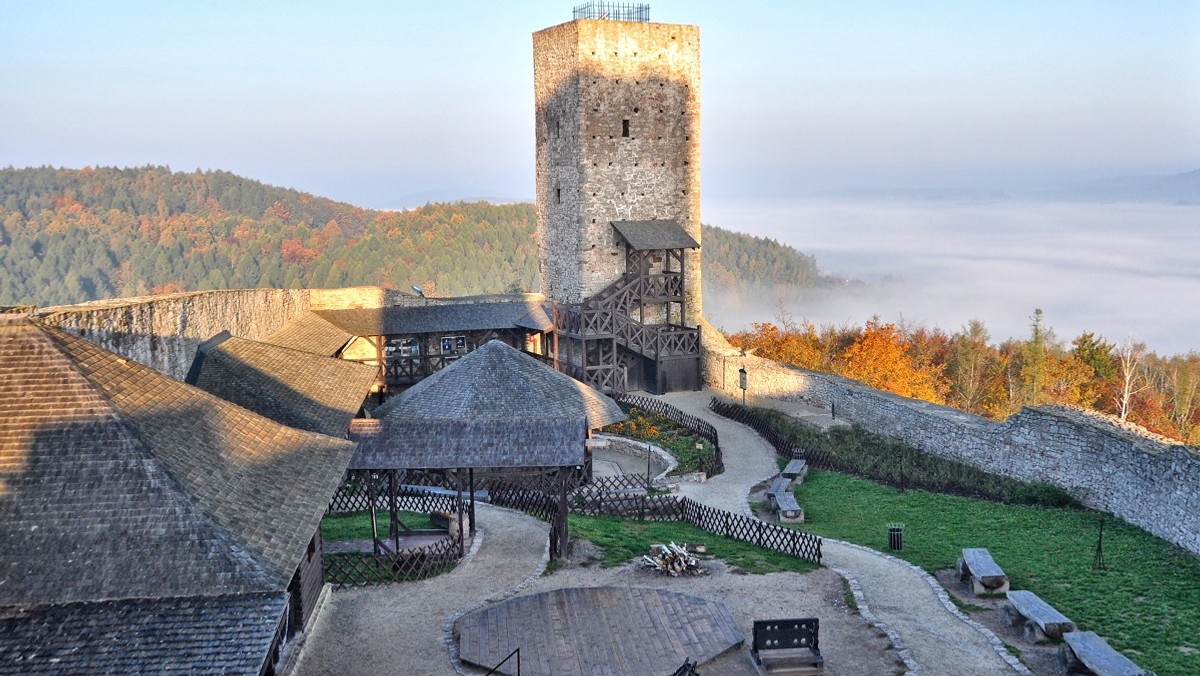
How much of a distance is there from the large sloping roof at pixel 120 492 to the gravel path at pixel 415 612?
2.20 meters

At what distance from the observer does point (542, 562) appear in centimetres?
1811

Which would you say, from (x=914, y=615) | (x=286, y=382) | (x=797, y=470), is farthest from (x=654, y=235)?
(x=914, y=615)

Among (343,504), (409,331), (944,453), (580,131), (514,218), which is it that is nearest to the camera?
(343,504)

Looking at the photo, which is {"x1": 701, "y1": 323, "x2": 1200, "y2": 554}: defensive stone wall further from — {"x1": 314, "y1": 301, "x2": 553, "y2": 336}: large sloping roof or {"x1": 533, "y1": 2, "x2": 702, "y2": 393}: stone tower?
{"x1": 314, "y1": 301, "x2": 553, "y2": 336}: large sloping roof

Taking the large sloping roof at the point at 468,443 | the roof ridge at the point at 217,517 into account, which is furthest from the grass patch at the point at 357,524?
the roof ridge at the point at 217,517

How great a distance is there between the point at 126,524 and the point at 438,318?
24.9 m

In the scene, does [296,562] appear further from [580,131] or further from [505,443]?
[580,131]

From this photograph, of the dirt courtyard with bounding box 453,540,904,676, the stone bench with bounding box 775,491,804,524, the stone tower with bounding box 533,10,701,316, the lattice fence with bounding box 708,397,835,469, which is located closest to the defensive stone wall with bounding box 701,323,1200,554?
the lattice fence with bounding box 708,397,835,469

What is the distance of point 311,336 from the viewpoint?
3062 centimetres

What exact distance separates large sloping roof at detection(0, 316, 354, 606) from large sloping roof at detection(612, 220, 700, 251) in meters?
24.0

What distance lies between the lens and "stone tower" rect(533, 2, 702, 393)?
36.8 m

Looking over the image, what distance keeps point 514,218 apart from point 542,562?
93.8m

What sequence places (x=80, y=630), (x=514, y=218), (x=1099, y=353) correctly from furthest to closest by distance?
1. (x=514, y=218)
2. (x=1099, y=353)
3. (x=80, y=630)

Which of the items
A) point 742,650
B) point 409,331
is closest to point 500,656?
point 742,650
